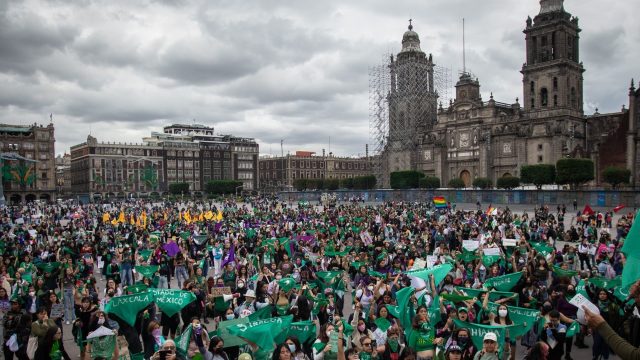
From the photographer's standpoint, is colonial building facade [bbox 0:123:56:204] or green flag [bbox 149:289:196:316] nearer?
green flag [bbox 149:289:196:316]

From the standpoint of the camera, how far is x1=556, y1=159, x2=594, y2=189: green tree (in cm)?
5891

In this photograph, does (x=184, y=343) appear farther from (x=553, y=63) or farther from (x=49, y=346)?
(x=553, y=63)

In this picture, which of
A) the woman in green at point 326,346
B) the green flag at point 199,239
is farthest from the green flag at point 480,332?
the green flag at point 199,239

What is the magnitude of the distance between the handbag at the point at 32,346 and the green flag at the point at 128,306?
1.20m

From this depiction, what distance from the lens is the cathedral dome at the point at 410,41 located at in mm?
89750

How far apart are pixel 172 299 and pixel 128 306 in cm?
82

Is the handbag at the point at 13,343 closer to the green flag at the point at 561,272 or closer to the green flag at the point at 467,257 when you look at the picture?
the green flag at the point at 561,272

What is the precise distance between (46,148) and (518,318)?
116267 mm

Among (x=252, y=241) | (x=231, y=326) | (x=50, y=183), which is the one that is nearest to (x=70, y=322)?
(x=231, y=326)

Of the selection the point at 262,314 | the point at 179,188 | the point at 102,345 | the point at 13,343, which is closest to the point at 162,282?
the point at 13,343

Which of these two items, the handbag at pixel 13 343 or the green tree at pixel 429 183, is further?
the green tree at pixel 429 183

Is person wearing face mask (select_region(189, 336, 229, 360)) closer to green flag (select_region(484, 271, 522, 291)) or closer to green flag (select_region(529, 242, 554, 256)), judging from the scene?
green flag (select_region(484, 271, 522, 291))

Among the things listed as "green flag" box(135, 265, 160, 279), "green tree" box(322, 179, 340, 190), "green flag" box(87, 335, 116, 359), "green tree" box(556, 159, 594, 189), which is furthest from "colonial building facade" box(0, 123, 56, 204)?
"green flag" box(87, 335, 116, 359)

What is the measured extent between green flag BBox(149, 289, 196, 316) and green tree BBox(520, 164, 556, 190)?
199 ft
